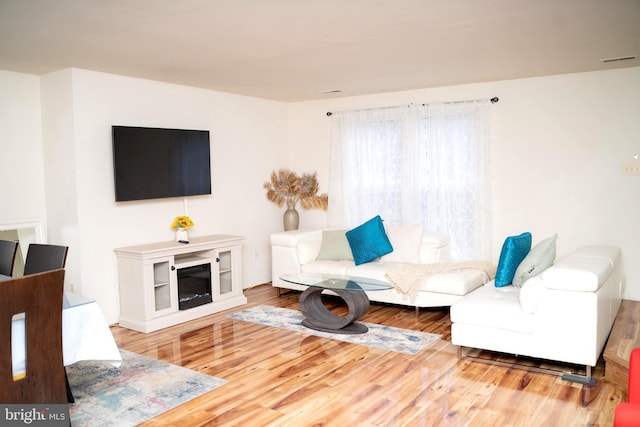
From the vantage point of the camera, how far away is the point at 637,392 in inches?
79.0

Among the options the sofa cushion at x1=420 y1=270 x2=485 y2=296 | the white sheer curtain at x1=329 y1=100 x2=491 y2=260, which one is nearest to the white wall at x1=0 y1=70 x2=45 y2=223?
the white sheer curtain at x1=329 y1=100 x2=491 y2=260

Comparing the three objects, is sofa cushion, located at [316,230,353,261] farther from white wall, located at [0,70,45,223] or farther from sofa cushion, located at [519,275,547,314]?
white wall, located at [0,70,45,223]

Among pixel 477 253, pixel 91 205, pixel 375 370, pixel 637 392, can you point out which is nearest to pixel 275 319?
pixel 375 370

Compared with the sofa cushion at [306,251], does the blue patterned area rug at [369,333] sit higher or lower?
lower

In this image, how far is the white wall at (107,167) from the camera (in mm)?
4641

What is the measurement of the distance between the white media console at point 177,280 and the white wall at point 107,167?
0.67 ft

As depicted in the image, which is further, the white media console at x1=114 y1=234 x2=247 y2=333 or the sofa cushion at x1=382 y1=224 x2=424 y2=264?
the sofa cushion at x1=382 y1=224 x2=424 y2=264

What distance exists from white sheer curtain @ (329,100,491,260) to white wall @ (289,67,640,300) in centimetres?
19

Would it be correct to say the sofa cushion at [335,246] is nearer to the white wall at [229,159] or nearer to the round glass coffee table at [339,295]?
the round glass coffee table at [339,295]

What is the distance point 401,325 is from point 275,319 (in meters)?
1.21

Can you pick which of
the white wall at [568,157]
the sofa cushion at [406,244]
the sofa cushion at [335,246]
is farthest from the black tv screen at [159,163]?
the white wall at [568,157]

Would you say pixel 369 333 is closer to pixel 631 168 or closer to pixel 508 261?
pixel 508 261

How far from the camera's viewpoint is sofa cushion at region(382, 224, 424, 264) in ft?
18.0

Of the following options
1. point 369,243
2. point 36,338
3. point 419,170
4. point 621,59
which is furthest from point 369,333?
point 621,59
